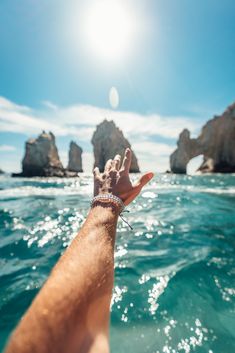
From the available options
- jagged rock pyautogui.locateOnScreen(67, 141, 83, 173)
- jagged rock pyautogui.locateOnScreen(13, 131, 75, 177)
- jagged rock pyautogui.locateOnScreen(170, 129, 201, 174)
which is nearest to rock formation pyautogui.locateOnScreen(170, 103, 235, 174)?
jagged rock pyautogui.locateOnScreen(170, 129, 201, 174)

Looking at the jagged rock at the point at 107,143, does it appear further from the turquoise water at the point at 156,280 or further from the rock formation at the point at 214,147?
the turquoise water at the point at 156,280

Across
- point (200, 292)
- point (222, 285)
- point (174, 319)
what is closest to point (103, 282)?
point (174, 319)

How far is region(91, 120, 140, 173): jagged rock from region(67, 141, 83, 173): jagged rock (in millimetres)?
7760

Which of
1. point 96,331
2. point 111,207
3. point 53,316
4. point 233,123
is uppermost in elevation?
point 233,123

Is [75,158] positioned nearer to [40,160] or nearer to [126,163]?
[40,160]

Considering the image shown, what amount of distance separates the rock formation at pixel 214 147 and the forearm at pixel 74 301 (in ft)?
258

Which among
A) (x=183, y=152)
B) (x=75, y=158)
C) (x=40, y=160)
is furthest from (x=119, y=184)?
(x=75, y=158)

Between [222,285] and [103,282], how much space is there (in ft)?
11.7

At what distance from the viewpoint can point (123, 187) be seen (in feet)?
7.09

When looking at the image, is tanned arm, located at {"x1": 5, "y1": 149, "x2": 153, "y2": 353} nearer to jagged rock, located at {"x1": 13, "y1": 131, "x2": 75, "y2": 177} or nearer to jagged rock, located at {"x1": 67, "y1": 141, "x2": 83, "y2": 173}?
jagged rock, located at {"x1": 13, "y1": 131, "x2": 75, "y2": 177}

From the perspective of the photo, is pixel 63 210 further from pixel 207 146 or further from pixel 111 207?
pixel 207 146

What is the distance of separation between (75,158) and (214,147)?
54820mm

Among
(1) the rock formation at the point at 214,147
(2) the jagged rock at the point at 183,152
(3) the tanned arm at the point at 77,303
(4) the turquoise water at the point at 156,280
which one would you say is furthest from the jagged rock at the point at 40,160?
(3) the tanned arm at the point at 77,303

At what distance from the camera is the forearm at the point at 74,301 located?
1087 mm
